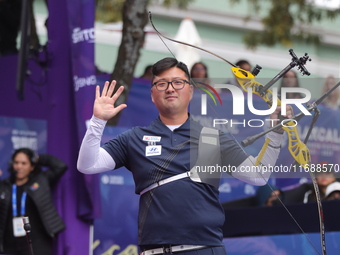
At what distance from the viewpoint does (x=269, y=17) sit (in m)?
16.1

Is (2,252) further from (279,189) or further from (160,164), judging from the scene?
(160,164)

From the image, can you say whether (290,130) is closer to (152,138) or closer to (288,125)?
(288,125)

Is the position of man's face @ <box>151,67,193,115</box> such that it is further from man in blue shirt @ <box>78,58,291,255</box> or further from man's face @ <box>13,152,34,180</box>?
man's face @ <box>13,152,34,180</box>

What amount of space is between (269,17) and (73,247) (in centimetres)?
907

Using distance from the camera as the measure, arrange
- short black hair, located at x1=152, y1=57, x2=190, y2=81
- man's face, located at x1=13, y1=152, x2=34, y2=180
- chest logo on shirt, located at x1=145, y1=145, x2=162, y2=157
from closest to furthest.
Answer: chest logo on shirt, located at x1=145, y1=145, x2=162, y2=157 → short black hair, located at x1=152, y1=57, x2=190, y2=81 → man's face, located at x1=13, y1=152, x2=34, y2=180

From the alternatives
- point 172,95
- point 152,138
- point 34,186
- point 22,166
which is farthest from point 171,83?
point 22,166

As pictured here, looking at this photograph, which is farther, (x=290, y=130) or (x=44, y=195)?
(x=44, y=195)

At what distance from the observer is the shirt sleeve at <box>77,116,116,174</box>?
4902 millimetres

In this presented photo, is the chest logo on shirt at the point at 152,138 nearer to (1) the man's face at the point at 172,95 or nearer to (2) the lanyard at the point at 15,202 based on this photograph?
(1) the man's face at the point at 172,95

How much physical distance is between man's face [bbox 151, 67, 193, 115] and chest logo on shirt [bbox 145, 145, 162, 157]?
0.78ft

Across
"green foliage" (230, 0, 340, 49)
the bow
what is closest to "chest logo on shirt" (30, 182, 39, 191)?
the bow

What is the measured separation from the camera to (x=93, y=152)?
4.93 metres

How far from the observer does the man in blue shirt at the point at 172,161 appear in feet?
15.8

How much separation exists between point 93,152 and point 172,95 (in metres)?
0.62
